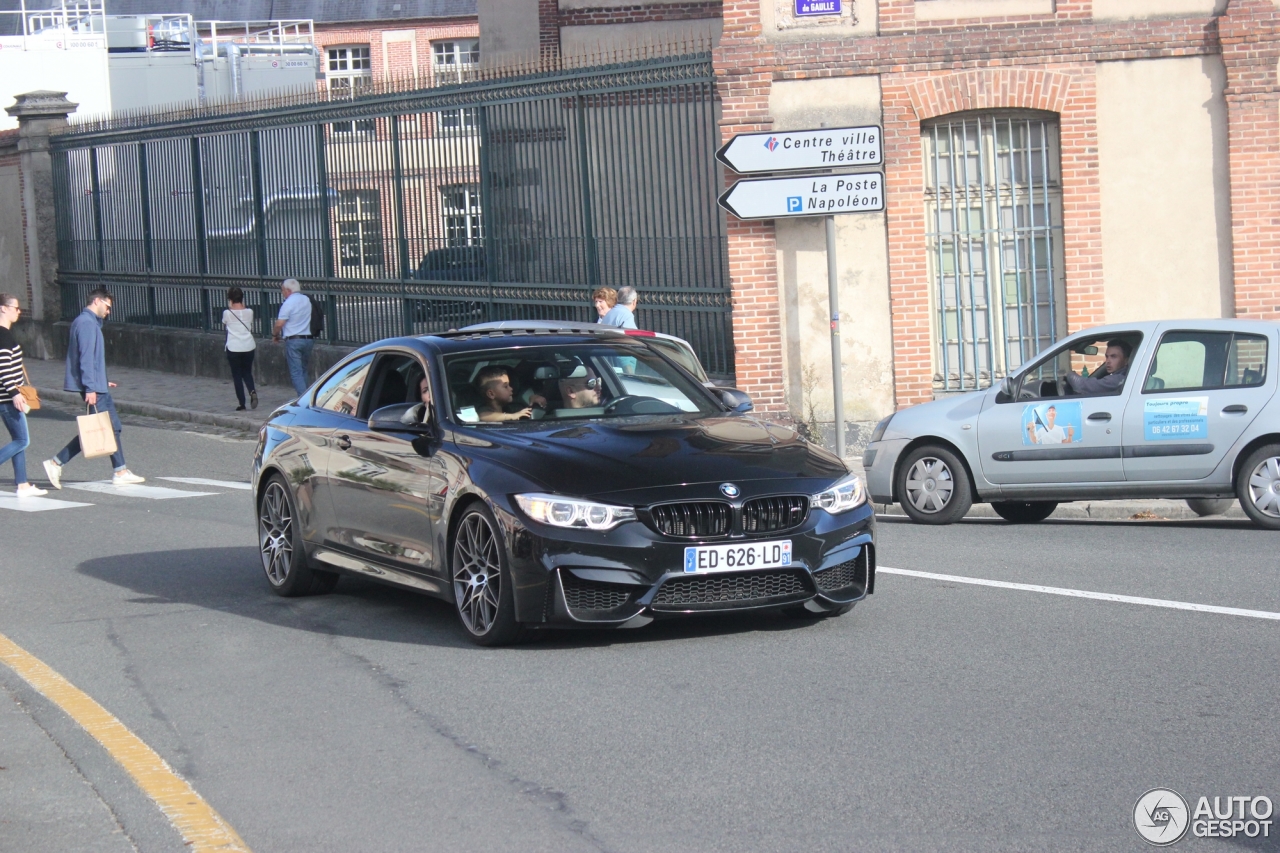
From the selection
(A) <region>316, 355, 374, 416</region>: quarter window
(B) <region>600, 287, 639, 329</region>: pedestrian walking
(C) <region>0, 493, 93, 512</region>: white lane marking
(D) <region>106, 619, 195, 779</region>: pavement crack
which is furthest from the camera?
(B) <region>600, 287, 639, 329</region>: pedestrian walking

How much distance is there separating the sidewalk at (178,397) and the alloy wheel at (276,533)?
10244 millimetres

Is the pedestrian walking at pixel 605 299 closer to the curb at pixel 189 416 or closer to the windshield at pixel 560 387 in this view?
the curb at pixel 189 416


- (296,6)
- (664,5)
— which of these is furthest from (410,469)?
(296,6)

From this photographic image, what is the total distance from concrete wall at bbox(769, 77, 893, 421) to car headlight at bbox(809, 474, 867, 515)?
8905mm

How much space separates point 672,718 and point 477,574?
1.68m

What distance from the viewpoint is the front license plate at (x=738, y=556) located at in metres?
7.14

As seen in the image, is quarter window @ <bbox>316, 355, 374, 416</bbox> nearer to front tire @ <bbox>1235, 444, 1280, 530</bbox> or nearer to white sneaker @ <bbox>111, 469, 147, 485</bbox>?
front tire @ <bbox>1235, 444, 1280, 530</bbox>

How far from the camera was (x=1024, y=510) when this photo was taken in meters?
12.8

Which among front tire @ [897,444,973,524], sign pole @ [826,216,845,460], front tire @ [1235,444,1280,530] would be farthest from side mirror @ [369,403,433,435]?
sign pole @ [826,216,845,460]

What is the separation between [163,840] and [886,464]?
8381 mm

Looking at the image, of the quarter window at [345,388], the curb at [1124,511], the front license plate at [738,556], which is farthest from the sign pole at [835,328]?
the front license plate at [738,556]

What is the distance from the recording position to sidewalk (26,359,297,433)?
20984 millimetres

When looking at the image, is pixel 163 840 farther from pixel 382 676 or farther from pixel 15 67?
pixel 15 67

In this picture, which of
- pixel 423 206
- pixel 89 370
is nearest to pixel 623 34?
pixel 423 206
